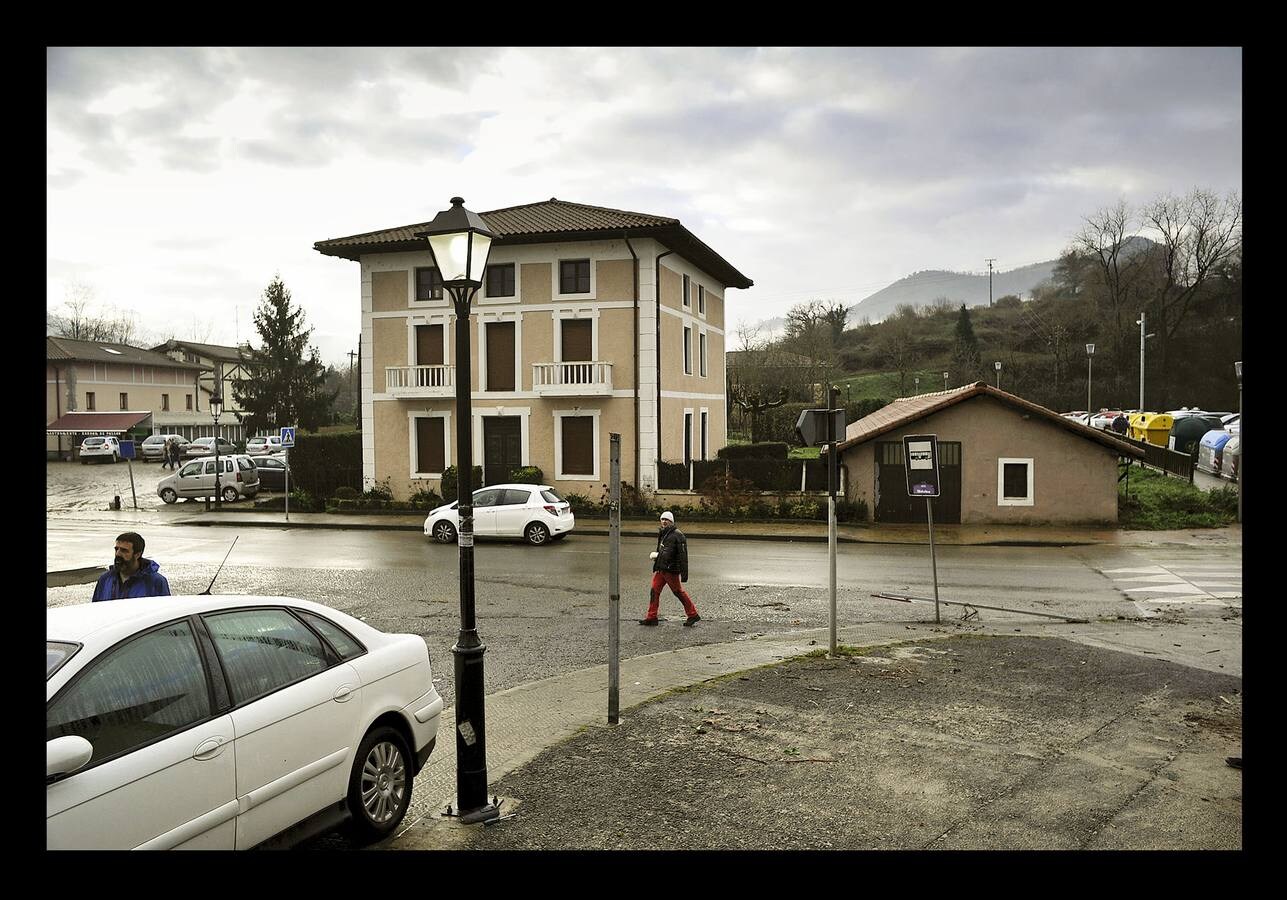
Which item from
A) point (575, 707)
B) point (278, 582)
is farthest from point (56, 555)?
point (575, 707)

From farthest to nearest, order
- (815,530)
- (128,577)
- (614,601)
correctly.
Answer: (815,530)
(614,601)
(128,577)

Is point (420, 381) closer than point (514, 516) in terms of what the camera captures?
No

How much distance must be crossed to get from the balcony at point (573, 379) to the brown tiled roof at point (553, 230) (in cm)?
434

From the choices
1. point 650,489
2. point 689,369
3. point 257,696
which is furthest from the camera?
point 689,369

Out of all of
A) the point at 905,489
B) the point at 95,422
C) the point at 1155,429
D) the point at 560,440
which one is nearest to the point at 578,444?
the point at 560,440

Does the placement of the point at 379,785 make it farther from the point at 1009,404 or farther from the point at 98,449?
the point at 98,449

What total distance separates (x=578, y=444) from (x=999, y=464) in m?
13.4

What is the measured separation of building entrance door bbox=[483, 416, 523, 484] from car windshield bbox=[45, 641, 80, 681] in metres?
25.6

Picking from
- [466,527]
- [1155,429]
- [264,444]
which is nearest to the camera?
[466,527]

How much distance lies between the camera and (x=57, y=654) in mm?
3758

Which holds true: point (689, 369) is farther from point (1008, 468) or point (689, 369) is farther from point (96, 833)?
point (96, 833)

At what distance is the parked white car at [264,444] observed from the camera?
166 feet

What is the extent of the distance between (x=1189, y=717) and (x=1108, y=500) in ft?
59.4
